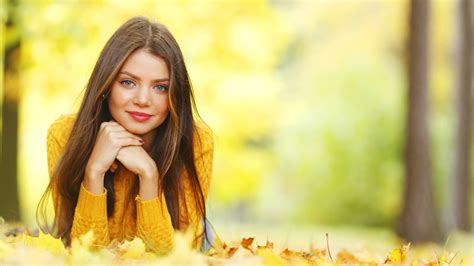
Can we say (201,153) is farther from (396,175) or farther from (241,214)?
(241,214)

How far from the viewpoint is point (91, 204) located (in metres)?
2.95

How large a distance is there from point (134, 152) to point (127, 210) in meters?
0.34

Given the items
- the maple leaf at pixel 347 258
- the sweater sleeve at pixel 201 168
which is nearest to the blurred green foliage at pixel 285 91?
the sweater sleeve at pixel 201 168

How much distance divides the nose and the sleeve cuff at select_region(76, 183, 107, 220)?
35 cm

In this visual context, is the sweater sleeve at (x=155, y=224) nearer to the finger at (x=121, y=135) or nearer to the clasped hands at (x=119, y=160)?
the clasped hands at (x=119, y=160)

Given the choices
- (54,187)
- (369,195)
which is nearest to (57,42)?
(54,187)

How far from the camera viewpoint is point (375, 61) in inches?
835

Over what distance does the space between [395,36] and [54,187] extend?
78.3 ft

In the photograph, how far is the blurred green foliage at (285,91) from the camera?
1023cm

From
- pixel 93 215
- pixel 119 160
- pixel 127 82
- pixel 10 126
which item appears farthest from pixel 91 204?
pixel 10 126

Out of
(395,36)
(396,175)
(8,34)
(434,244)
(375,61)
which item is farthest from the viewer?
(395,36)

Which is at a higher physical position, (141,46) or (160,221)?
(141,46)

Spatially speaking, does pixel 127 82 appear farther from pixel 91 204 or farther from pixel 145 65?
pixel 91 204

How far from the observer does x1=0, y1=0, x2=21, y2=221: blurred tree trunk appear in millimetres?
9727
